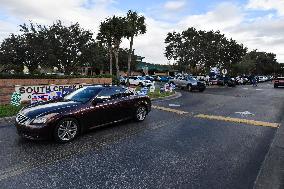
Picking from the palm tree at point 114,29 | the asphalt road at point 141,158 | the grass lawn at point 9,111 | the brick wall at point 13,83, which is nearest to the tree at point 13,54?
the palm tree at point 114,29

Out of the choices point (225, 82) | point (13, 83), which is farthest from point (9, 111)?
point (225, 82)

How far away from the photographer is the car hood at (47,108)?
7.27 metres

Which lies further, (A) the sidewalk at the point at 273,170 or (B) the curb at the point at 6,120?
(B) the curb at the point at 6,120

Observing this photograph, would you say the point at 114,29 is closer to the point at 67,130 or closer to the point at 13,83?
the point at 13,83

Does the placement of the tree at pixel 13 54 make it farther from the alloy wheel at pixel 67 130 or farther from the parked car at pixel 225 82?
the alloy wheel at pixel 67 130

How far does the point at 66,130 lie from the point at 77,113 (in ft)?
1.87

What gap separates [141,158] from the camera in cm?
637

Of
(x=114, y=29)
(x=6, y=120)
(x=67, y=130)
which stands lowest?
(x=6, y=120)

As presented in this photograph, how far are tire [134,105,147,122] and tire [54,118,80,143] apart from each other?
114 inches

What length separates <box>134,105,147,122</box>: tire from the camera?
1027 centimetres

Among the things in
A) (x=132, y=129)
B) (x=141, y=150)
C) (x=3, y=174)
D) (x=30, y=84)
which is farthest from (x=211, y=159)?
(x=30, y=84)

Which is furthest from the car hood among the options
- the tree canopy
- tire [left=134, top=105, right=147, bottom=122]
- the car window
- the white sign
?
the tree canopy

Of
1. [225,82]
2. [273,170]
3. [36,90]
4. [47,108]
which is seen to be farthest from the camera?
[225,82]

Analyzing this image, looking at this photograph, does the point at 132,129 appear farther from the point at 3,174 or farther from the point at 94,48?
the point at 94,48
